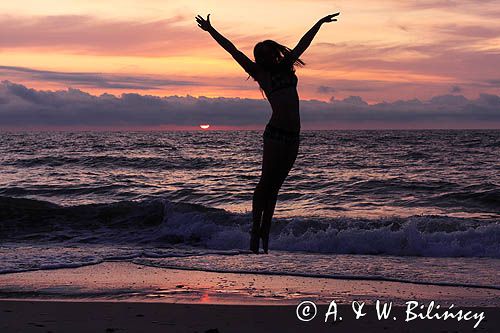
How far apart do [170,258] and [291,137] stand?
8.48 meters

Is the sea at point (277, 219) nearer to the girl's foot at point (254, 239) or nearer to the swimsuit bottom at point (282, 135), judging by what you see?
the girl's foot at point (254, 239)

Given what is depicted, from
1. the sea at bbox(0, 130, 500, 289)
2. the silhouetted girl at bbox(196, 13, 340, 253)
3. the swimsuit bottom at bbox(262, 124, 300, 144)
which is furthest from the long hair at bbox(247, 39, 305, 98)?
the sea at bbox(0, 130, 500, 289)

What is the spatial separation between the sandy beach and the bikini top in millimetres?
2892

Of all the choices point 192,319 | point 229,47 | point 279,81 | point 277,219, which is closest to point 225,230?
point 277,219

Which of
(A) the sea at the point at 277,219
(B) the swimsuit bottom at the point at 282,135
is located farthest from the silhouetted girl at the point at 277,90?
(A) the sea at the point at 277,219

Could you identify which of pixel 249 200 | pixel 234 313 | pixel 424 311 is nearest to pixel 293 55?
pixel 234 313

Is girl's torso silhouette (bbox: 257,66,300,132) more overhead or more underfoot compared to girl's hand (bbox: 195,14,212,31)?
more underfoot

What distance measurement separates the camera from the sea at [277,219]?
1306cm

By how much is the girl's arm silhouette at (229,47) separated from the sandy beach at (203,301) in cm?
302

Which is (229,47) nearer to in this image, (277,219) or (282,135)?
(282,135)

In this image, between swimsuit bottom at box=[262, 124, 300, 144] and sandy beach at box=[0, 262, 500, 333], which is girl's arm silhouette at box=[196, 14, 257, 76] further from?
sandy beach at box=[0, 262, 500, 333]

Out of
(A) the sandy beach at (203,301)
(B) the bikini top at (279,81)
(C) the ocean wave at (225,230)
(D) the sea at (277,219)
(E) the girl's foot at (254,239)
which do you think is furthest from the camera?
(C) the ocean wave at (225,230)

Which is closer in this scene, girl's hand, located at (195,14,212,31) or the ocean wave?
girl's hand, located at (195,14,212,31)

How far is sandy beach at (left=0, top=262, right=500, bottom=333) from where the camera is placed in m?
7.57
